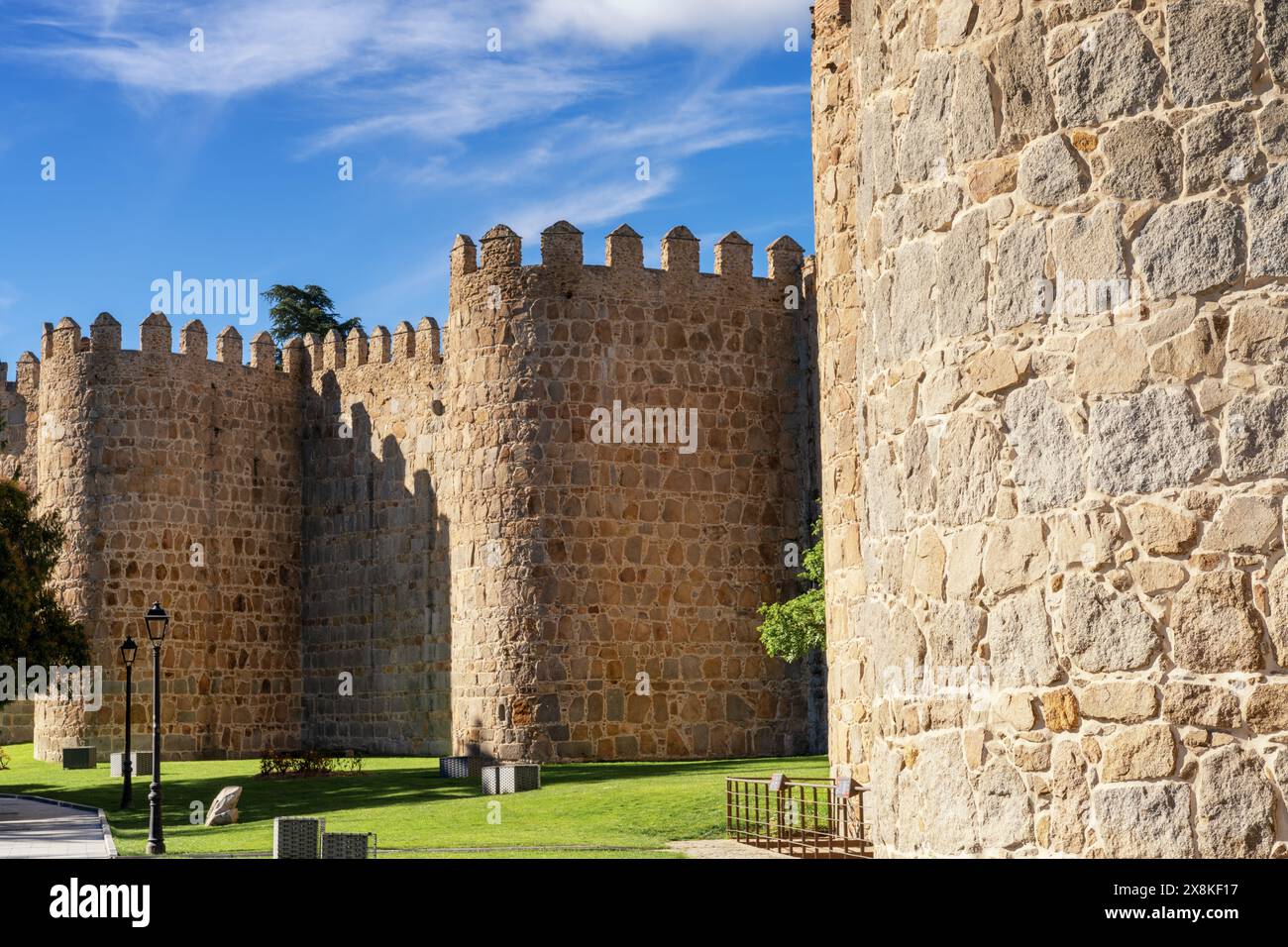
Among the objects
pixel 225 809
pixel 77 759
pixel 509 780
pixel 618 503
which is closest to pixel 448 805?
pixel 509 780

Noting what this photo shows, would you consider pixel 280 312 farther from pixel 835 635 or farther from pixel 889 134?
pixel 889 134

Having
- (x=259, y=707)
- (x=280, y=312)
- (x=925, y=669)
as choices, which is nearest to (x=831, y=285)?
(x=925, y=669)

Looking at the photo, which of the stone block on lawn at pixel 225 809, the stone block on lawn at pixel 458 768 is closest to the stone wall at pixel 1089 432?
the stone block on lawn at pixel 225 809

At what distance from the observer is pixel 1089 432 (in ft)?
20.4

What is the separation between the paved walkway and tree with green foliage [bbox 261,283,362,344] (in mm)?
26337

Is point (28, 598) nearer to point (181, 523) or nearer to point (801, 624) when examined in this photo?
point (181, 523)

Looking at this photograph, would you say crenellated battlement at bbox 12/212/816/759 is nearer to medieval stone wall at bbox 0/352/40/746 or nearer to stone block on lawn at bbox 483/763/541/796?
medieval stone wall at bbox 0/352/40/746

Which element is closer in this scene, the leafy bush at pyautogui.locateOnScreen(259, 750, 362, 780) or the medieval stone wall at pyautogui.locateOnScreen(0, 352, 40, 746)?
the leafy bush at pyautogui.locateOnScreen(259, 750, 362, 780)

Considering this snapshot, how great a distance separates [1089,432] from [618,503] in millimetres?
19828

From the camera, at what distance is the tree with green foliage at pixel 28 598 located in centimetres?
2447

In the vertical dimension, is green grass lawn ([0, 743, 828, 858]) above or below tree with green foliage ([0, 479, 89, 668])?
below

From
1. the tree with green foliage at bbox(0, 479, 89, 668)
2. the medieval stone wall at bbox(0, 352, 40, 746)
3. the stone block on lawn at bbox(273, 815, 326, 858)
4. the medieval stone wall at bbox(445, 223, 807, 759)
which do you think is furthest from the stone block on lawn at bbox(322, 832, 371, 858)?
the medieval stone wall at bbox(0, 352, 40, 746)

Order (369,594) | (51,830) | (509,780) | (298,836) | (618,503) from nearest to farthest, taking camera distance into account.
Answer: (298,836)
(51,830)
(509,780)
(618,503)
(369,594)

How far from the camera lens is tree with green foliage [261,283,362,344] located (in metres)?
48.7
